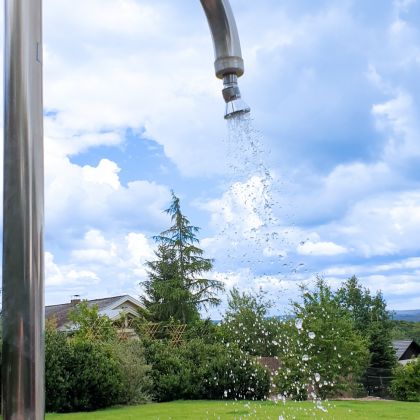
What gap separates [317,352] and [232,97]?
13.2 metres

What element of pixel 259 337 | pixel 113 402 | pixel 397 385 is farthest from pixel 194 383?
pixel 397 385

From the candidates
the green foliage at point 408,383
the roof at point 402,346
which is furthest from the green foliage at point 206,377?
the roof at point 402,346

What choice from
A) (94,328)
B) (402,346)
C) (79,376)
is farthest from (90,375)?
(402,346)

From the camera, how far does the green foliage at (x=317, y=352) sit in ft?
42.4

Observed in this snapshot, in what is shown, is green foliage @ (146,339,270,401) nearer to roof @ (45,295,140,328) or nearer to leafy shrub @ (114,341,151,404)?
leafy shrub @ (114,341,151,404)

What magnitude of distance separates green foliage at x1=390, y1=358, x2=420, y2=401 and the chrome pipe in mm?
16574

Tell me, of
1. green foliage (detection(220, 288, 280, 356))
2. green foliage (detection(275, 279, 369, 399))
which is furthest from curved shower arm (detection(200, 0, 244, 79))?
green foliage (detection(220, 288, 280, 356))

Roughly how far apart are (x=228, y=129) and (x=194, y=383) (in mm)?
12555

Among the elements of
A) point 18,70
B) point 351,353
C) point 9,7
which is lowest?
point 351,353

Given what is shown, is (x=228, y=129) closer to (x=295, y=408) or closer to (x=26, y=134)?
(x=26, y=134)

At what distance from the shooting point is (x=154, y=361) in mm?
12984

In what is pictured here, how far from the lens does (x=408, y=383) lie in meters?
16.7

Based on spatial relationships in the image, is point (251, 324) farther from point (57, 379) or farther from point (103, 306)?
point (57, 379)

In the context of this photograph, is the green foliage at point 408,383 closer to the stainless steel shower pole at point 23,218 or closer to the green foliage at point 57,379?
the green foliage at point 57,379
